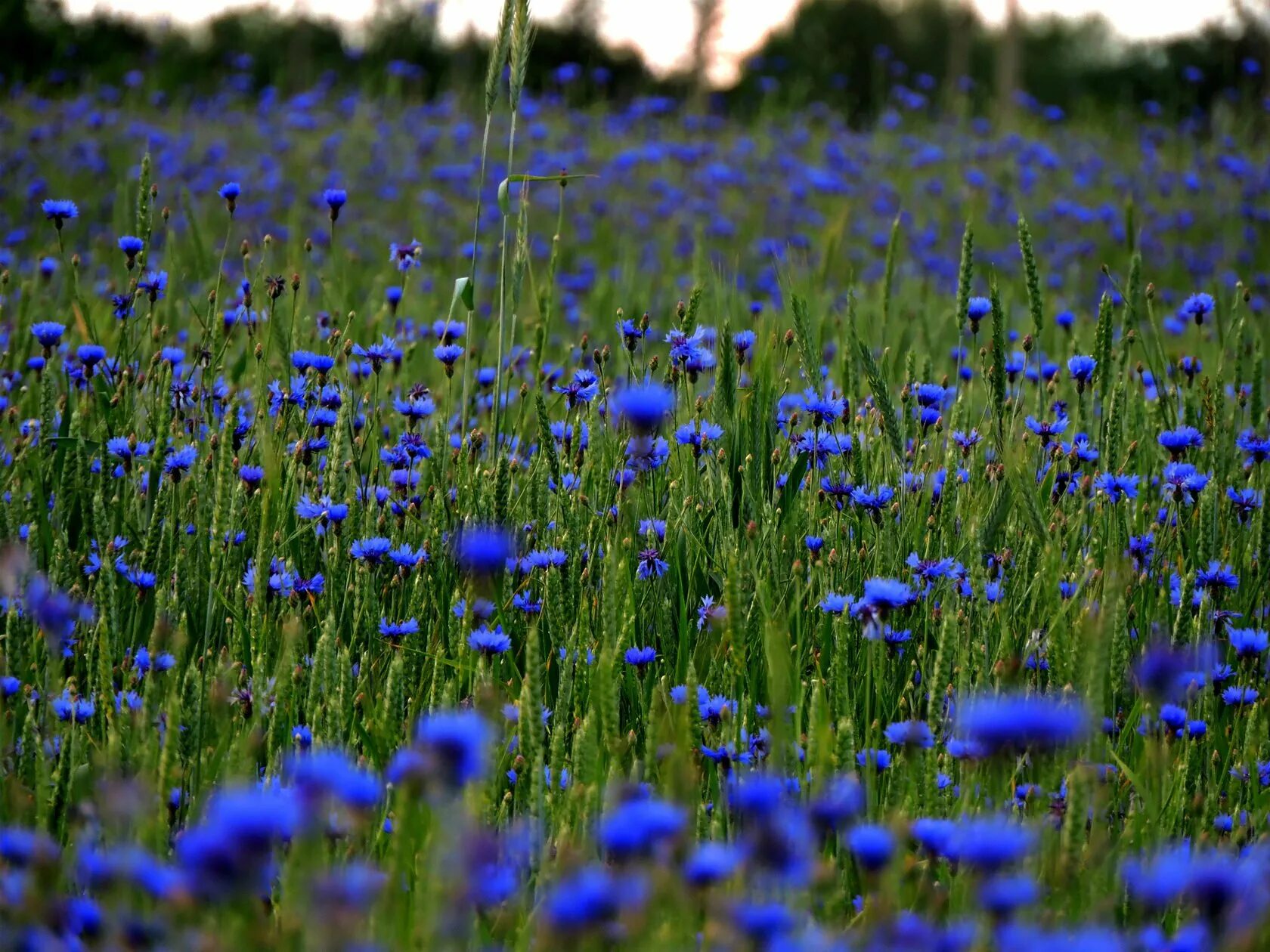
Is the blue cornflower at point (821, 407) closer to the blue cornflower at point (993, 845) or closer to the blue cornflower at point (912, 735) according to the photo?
the blue cornflower at point (912, 735)

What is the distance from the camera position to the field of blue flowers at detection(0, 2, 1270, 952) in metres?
1.10

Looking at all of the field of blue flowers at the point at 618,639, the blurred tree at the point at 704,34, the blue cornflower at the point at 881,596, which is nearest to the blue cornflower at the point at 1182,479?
the field of blue flowers at the point at 618,639

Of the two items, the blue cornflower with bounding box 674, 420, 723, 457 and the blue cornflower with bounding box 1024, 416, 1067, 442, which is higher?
the blue cornflower with bounding box 1024, 416, 1067, 442

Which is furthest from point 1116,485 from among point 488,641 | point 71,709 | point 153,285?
point 153,285

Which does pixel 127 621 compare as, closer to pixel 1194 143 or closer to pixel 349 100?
pixel 349 100

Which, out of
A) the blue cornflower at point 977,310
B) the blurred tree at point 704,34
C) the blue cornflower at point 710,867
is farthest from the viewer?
the blurred tree at point 704,34

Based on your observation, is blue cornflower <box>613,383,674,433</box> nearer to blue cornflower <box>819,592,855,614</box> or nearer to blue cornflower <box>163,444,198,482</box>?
blue cornflower <box>819,592,855,614</box>

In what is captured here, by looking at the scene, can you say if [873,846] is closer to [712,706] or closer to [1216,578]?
[712,706]

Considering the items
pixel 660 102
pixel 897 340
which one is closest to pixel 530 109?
pixel 660 102

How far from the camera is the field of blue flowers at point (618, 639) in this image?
43.3 inches

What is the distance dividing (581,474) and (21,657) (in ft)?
3.89

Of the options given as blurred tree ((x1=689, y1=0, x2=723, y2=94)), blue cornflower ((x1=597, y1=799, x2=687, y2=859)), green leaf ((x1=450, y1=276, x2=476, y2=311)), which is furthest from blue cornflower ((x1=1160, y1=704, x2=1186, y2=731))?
blurred tree ((x1=689, y1=0, x2=723, y2=94))

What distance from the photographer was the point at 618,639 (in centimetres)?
171

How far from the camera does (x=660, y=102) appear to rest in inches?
409
